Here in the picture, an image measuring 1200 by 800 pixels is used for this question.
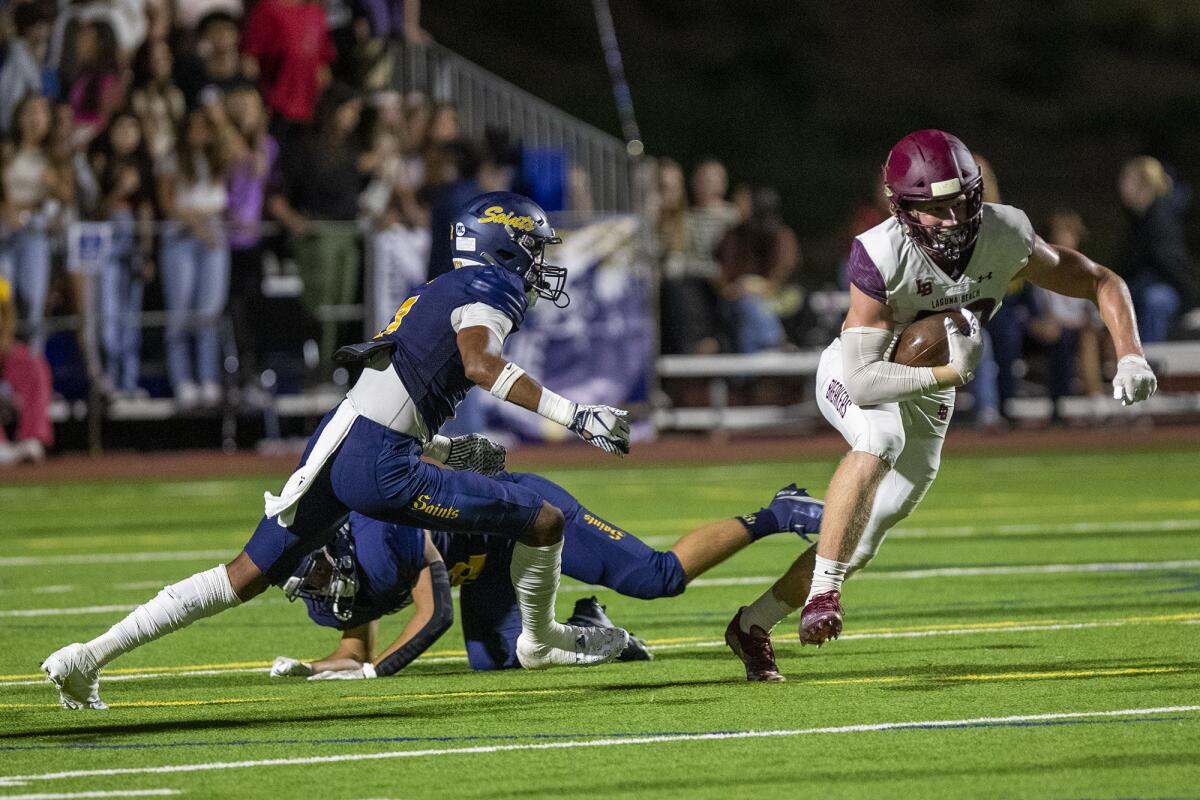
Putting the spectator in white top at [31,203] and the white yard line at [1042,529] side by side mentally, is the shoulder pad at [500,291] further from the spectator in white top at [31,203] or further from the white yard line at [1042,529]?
the spectator in white top at [31,203]

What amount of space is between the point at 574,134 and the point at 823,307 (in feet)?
10.1

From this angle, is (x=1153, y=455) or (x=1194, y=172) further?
(x=1194, y=172)

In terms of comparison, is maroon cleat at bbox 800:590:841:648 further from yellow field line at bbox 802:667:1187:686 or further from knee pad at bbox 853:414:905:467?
knee pad at bbox 853:414:905:467

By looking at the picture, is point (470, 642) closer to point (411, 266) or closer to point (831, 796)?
point (831, 796)

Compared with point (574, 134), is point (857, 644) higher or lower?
lower

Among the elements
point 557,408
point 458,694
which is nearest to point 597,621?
point 458,694

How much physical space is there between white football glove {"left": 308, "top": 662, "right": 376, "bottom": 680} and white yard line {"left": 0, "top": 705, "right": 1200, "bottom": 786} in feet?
5.56

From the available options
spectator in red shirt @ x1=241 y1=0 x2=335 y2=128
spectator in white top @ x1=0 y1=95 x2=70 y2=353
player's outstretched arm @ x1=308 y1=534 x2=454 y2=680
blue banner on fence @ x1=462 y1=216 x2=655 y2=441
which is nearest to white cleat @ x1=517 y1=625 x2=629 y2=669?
player's outstretched arm @ x1=308 y1=534 x2=454 y2=680

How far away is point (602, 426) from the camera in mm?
6586

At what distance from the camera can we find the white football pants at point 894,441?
7.02 m

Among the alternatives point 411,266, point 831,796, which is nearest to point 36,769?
point 831,796

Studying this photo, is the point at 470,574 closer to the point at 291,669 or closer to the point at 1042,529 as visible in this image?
the point at 291,669

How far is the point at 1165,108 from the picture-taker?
46625 mm

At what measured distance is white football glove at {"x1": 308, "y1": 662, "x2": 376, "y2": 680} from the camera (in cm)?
743
